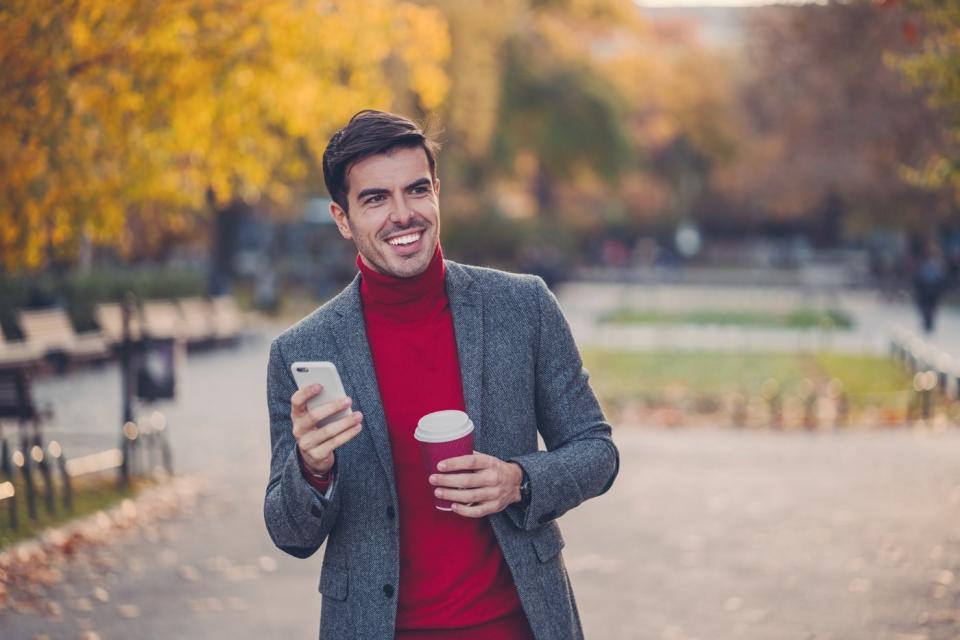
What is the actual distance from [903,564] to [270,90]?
19.6ft

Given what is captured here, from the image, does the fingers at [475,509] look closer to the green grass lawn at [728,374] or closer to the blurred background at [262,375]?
the blurred background at [262,375]

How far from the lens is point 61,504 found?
9.13 meters

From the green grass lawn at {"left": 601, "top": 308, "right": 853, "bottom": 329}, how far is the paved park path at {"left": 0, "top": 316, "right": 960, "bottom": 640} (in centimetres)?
1493

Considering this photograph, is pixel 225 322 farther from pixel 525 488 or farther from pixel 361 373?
pixel 525 488

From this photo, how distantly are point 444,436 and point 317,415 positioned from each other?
0.84 ft

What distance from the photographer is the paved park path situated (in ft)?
21.4

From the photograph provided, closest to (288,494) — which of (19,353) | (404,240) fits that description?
(404,240)

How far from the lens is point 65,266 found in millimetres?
27781

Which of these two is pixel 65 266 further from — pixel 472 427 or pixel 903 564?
pixel 472 427

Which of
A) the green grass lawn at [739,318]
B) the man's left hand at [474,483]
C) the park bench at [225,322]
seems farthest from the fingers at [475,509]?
the green grass lawn at [739,318]

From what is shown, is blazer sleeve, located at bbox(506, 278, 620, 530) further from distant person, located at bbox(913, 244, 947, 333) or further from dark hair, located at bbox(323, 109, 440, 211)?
distant person, located at bbox(913, 244, 947, 333)

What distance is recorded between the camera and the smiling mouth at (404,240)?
2682mm

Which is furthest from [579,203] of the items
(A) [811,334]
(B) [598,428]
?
(B) [598,428]

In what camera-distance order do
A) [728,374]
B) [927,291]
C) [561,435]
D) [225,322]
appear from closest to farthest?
[561,435], [728,374], [225,322], [927,291]
